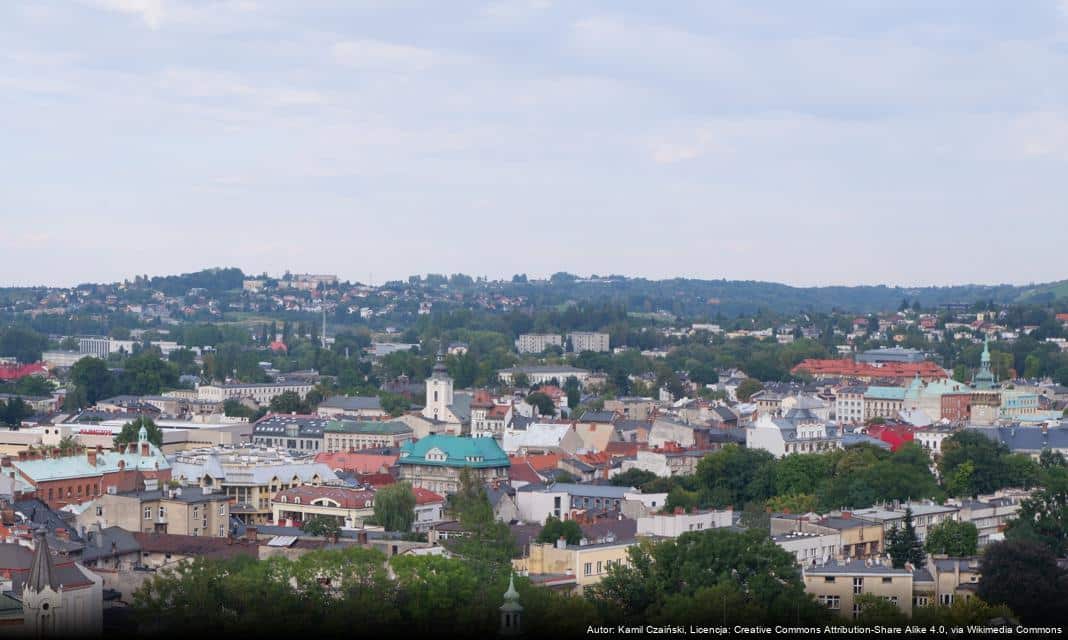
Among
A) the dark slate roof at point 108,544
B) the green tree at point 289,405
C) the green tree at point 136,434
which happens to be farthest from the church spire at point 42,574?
the green tree at point 289,405

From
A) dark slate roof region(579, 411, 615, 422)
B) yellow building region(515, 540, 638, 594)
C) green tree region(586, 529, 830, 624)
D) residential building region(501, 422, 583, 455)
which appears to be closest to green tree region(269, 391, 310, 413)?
dark slate roof region(579, 411, 615, 422)

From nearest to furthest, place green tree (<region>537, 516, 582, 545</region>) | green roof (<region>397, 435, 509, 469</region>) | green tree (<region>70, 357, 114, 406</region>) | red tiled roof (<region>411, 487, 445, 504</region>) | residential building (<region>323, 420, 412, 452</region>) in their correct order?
1. green tree (<region>537, 516, 582, 545</region>)
2. red tiled roof (<region>411, 487, 445, 504</region>)
3. green roof (<region>397, 435, 509, 469</region>)
4. residential building (<region>323, 420, 412, 452</region>)
5. green tree (<region>70, 357, 114, 406</region>)

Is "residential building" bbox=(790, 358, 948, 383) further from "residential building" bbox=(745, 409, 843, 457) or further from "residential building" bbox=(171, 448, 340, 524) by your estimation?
"residential building" bbox=(171, 448, 340, 524)

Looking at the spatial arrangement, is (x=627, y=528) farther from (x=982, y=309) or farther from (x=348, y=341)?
(x=982, y=309)

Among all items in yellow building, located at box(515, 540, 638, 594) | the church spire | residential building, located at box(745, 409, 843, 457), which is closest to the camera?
the church spire

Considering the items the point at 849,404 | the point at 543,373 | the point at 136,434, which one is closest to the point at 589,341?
the point at 543,373

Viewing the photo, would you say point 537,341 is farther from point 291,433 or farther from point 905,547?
point 905,547

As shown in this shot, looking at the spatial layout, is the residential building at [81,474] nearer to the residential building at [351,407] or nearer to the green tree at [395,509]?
the green tree at [395,509]
